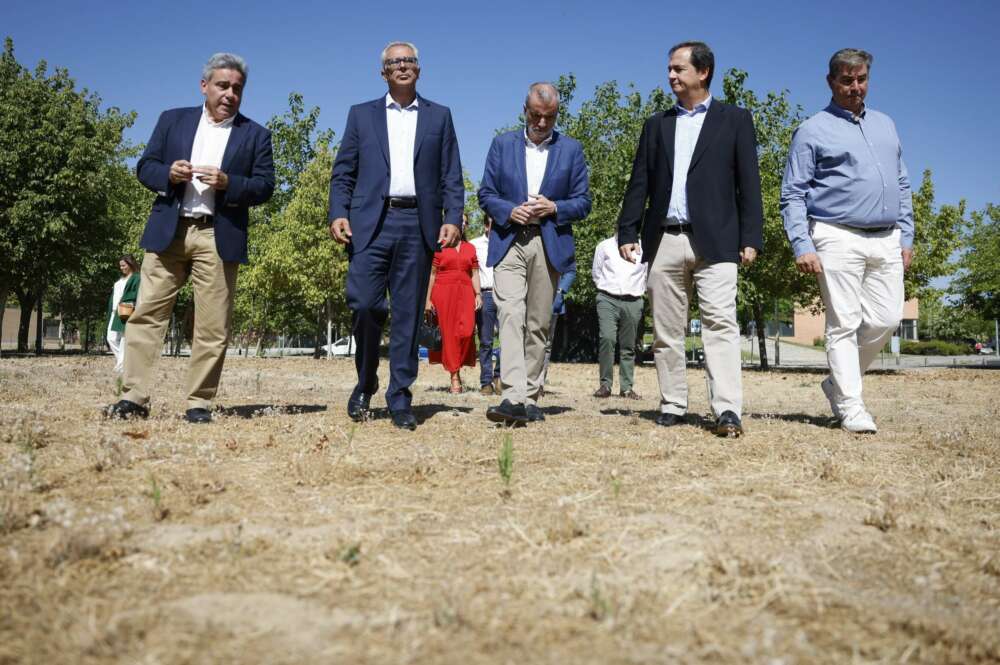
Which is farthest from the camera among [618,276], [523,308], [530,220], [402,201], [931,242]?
[931,242]

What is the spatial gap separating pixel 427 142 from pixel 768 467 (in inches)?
130

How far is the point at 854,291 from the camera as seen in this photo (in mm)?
5801

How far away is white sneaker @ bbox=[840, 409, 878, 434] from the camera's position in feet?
18.7

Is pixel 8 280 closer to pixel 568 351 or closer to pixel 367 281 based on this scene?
pixel 568 351

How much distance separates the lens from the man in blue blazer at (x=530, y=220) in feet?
19.1

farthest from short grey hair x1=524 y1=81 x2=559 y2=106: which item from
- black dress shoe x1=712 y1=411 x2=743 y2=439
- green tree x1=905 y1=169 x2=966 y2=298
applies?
green tree x1=905 y1=169 x2=966 y2=298

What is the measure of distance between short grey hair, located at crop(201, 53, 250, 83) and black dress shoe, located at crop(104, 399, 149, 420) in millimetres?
2456

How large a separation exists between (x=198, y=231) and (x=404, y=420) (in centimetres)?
207

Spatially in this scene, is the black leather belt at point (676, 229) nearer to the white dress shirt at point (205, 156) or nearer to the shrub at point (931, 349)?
the white dress shirt at point (205, 156)

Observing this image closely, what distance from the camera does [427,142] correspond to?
5.74 metres

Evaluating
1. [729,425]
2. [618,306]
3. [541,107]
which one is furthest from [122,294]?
[729,425]

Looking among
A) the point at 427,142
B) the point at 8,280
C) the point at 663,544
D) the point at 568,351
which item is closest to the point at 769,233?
the point at 568,351

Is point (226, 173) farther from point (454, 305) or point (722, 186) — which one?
point (454, 305)

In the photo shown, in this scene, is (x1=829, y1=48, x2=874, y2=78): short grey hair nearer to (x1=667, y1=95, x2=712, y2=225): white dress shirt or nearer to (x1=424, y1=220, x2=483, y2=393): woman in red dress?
(x1=667, y1=95, x2=712, y2=225): white dress shirt
